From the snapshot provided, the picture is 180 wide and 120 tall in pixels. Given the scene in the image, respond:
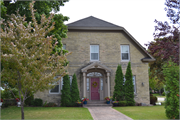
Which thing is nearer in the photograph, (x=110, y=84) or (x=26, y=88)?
(x=26, y=88)

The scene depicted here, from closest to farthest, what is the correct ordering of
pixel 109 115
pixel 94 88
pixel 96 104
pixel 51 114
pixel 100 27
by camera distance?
pixel 109 115 → pixel 51 114 → pixel 96 104 → pixel 94 88 → pixel 100 27

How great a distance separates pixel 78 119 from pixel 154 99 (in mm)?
12061

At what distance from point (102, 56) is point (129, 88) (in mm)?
4140

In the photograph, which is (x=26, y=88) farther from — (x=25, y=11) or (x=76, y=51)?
(x=76, y=51)

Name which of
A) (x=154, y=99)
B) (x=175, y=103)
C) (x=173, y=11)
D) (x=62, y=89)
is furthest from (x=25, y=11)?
(x=154, y=99)

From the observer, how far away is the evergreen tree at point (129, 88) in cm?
1653

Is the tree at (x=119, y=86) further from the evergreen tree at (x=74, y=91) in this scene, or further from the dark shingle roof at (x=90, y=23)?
the dark shingle roof at (x=90, y=23)

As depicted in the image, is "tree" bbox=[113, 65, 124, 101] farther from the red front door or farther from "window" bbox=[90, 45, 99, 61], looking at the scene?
"window" bbox=[90, 45, 99, 61]

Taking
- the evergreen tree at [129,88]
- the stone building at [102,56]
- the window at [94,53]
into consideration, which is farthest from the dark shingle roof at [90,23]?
the evergreen tree at [129,88]

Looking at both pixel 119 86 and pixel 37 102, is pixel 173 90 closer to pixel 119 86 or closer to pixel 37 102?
pixel 119 86

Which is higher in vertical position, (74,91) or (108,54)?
(108,54)

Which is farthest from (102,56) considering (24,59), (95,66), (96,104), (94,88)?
(24,59)

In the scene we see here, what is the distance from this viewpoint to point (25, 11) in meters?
12.1

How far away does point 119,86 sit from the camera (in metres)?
16.8
